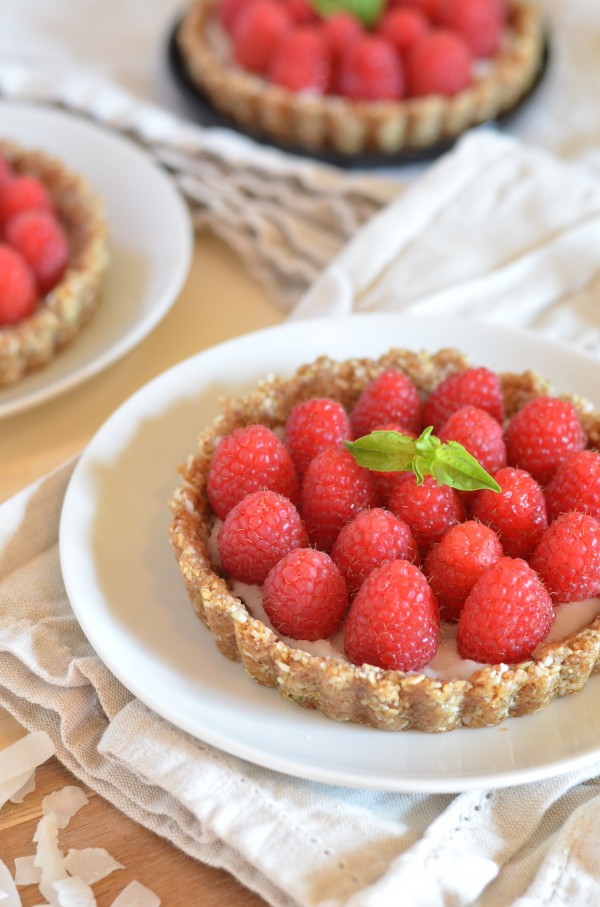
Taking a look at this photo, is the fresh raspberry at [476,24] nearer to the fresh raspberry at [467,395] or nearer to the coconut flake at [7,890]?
the fresh raspberry at [467,395]

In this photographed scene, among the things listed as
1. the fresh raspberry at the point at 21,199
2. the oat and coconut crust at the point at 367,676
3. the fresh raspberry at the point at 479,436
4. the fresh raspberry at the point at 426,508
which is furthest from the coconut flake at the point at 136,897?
the fresh raspberry at the point at 21,199

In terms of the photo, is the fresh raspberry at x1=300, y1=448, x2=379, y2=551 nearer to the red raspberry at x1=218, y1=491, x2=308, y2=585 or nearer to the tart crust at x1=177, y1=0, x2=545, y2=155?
the red raspberry at x1=218, y1=491, x2=308, y2=585

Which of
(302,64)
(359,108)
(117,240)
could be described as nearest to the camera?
(117,240)

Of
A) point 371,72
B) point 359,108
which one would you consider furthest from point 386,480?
point 371,72

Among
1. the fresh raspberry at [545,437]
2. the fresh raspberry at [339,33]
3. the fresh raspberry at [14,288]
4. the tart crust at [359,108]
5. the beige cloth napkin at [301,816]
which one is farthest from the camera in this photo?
the fresh raspberry at [339,33]

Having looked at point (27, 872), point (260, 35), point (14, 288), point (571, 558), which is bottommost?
point (27, 872)

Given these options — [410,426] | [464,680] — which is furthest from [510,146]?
[464,680]

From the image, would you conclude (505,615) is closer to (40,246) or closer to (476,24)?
(40,246)
